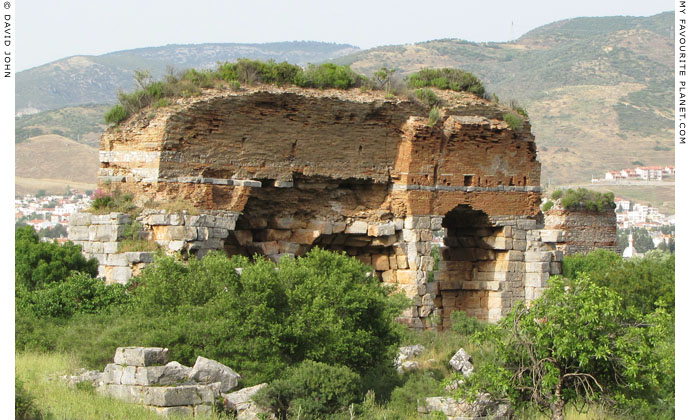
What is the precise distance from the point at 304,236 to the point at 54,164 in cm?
6549

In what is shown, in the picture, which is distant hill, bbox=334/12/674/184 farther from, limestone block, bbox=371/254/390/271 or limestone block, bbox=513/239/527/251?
limestone block, bbox=371/254/390/271

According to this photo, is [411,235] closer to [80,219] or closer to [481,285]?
[481,285]

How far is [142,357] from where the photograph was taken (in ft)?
41.9

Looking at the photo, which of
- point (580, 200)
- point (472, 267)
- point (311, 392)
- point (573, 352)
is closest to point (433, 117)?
point (472, 267)

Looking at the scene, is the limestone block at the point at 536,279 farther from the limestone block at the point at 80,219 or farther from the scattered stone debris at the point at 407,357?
the limestone block at the point at 80,219

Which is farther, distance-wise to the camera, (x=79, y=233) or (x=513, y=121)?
(x=513, y=121)

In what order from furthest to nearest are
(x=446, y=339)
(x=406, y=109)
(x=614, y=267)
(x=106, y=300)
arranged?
(x=614, y=267), (x=406, y=109), (x=446, y=339), (x=106, y=300)

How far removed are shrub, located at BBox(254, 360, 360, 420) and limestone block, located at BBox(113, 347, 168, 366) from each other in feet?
4.16

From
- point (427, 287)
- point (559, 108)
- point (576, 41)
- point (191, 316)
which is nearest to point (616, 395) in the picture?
point (191, 316)

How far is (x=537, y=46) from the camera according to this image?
431ft

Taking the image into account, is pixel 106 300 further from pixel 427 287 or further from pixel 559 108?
pixel 559 108

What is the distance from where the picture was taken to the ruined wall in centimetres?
4378

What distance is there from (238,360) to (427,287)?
1008 centimetres

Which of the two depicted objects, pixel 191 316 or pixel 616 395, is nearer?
pixel 616 395
